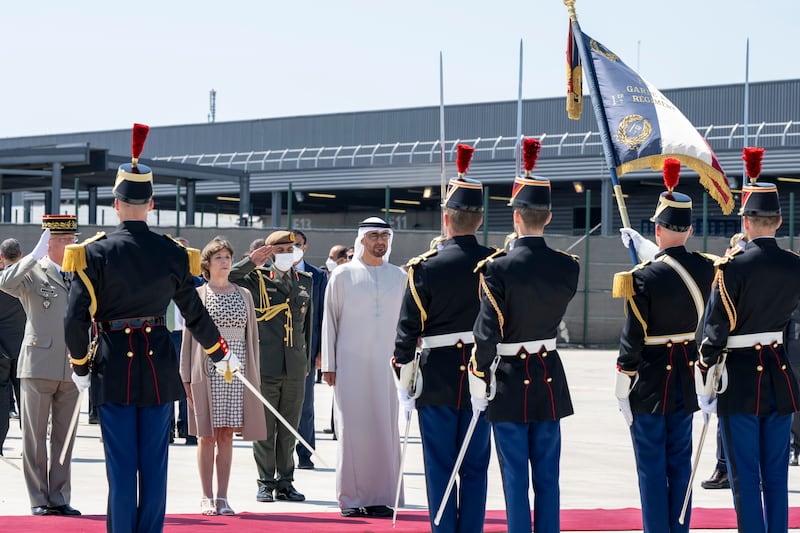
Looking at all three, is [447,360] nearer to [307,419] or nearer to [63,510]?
[63,510]

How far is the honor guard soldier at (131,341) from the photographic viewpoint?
6469 millimetres

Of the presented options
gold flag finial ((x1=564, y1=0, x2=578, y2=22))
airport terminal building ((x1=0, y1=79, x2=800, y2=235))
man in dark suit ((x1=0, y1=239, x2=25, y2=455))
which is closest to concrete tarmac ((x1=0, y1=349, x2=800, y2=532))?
man in dark suit ((x1=0, y1=239, x2=25, y2=455))

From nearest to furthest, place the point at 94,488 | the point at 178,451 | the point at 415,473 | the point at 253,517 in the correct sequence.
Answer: the point at 253,517, the point at 94,488, the point at 415,473, the point at 178,451

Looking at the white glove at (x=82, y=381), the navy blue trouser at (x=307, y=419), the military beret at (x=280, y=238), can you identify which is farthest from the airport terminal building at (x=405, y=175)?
the white glove at (x=82, y=381)

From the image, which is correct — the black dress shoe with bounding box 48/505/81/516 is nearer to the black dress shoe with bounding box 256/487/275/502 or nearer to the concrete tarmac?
the concrete tarmac

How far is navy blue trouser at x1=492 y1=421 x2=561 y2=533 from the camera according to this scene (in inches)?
250

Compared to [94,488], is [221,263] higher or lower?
higher

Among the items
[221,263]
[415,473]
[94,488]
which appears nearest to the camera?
[221,263]

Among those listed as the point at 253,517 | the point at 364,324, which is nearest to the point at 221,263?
the point at 364,324

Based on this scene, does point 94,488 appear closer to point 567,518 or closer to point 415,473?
point 415,473

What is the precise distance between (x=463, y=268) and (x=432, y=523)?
4.37 ft

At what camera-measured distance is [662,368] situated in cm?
674

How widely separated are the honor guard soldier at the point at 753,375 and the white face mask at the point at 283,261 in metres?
3.44

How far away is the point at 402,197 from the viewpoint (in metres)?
46.5
